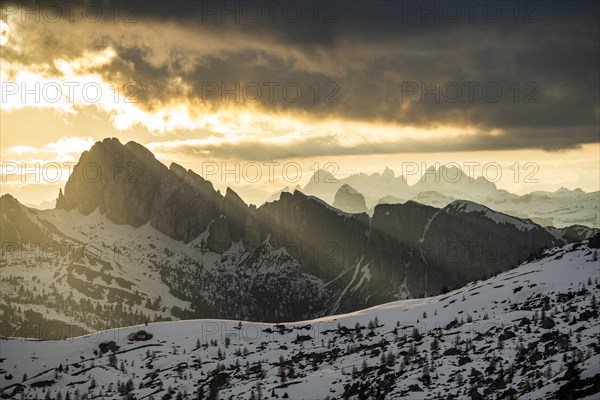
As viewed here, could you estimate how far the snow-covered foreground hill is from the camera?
191 feet

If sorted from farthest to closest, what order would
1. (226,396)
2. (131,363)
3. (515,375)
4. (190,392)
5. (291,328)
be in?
(291,328), (131,363), (190,392), (226,396), (515,375)

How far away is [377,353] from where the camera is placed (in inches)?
3000

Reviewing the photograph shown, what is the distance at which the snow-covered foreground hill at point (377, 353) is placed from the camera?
58.3 meters

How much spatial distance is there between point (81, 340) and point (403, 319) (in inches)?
1838

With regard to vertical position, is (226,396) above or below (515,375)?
below

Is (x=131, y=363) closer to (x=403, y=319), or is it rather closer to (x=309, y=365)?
(x=309, y=365)

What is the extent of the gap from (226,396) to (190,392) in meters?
6.53

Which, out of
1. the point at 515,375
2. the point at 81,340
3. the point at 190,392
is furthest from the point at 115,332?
the point at 515,375

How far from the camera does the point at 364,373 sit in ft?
228

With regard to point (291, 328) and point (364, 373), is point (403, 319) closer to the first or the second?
point (291, 328)

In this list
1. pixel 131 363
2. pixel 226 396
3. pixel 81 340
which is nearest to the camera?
pixel 226 396

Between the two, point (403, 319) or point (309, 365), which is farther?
A: point (403, 319)

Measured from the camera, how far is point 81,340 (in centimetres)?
10619

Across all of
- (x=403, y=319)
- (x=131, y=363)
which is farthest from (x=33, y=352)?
(x=403, y=319)
